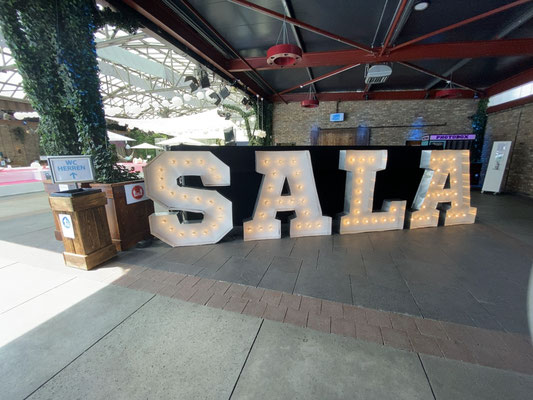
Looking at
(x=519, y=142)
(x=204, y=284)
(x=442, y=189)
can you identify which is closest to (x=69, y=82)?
(x=204, y=284)

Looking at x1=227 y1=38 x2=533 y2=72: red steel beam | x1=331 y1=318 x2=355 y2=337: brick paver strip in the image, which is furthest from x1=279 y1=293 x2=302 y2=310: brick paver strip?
x1=227 y1=38 x2=533 y2=72: red steel beam

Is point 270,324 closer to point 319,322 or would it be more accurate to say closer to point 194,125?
point 319,322

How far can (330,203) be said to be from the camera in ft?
13.3

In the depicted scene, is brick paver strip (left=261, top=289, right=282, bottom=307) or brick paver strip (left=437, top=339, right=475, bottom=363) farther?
brick paver strip (left=261, top=289, right=282, bottom=307)

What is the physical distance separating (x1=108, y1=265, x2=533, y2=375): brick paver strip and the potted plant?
1156 millimetres

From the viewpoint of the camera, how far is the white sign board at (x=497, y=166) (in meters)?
6.52

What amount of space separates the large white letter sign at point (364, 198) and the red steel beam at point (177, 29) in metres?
3.75

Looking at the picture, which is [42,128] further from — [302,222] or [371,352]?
[371,352]

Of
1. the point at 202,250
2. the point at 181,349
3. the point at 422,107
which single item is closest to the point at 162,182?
the point at 202,250

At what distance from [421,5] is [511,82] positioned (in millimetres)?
6049

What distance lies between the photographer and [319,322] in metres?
1.64

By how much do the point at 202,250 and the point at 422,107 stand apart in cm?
1000

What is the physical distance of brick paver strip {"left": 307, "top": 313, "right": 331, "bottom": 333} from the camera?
1578mm

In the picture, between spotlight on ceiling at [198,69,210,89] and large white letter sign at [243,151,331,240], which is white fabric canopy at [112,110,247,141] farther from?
large white letter sign at [243,151,331,240]
